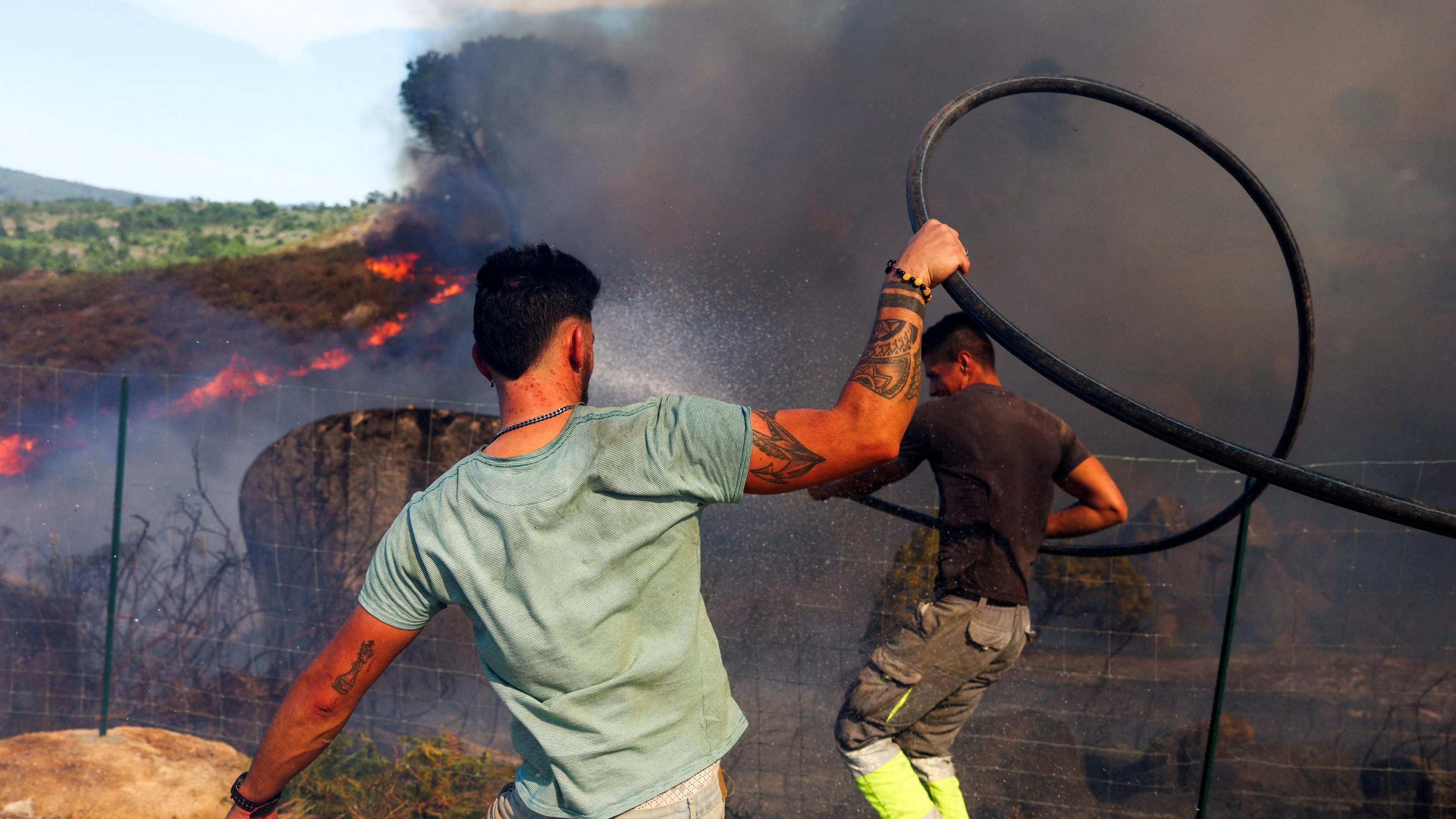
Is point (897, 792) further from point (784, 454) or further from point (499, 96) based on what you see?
point (499, 96)

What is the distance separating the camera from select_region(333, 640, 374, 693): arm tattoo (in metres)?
1.81

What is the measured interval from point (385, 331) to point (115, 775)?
9.13 metres

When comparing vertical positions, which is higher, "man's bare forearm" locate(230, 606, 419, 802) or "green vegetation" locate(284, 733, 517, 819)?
"man's bare forearm" locate(230, 606, 419, 802)

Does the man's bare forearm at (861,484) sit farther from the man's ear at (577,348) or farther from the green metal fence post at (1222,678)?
the green metal fence post at (1222,678)

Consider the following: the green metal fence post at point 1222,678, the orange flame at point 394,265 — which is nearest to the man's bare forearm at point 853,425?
the green metal fence post at point 1222,678

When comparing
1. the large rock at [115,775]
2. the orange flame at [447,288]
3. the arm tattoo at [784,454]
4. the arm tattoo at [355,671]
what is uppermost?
the orange flame at [447,288]

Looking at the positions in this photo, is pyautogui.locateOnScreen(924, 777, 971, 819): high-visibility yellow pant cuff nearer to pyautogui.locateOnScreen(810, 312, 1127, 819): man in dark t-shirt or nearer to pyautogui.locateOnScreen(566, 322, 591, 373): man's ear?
pyautogui.locateOnScreen(810, 312, 1127, 819): man in dark t-shirt

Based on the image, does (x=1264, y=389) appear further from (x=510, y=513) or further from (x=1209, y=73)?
(x=510, y=513)

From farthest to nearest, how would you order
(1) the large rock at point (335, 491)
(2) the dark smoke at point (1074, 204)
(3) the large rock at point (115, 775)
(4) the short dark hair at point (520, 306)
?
(2) the dark smoke at point (1074, 204)
(1) the large rock at point (335, 491)
(3) the large rock at point (115, 775)
(4) the short dark hair at point (520, 306)

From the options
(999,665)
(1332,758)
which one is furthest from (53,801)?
(1332,758)

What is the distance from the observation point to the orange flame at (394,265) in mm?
14859

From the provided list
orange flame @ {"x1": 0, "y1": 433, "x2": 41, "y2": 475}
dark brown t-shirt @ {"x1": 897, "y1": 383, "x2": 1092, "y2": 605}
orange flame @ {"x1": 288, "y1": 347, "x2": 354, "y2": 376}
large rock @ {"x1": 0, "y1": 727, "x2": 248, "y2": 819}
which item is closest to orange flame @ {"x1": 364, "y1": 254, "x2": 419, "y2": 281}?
orange flame @ {"x1": 288, "y1": 347, "x2": 354, "y2": 376}

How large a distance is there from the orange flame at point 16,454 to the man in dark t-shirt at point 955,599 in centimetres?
819

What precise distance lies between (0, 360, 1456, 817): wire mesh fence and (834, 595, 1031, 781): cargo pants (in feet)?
5.54
